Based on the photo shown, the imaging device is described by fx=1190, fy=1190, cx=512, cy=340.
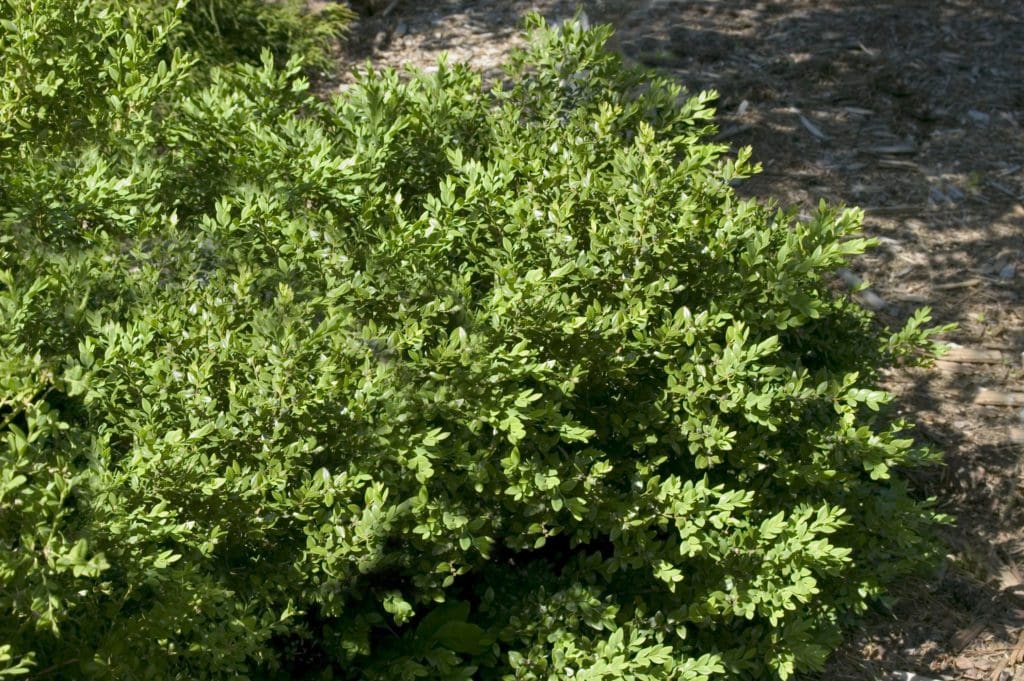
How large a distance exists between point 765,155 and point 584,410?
3.66 m

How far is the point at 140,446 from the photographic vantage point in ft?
9.36

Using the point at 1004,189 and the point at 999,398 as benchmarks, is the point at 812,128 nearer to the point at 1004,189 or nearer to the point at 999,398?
the point at 1004,189

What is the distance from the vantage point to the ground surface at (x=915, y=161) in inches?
173

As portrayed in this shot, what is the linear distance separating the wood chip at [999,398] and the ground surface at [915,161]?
0.01 m

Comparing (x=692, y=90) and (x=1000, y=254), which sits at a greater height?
(x=692, y=90)

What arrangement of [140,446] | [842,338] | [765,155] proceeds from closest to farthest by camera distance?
[140,446]
[842,338]
[765,155]

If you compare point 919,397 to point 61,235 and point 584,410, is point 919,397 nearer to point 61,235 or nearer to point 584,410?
point 584,410

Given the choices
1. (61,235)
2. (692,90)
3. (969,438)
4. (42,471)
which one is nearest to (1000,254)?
(969,438)

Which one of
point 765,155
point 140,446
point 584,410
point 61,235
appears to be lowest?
point 765,155

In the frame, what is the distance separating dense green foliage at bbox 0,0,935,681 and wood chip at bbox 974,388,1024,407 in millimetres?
1330

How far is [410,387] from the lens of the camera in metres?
3.03

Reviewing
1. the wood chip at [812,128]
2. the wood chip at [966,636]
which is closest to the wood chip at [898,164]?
the wood chip at [812,128]

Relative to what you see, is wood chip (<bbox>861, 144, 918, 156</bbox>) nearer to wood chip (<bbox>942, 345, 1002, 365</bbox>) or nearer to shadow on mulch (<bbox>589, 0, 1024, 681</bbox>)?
shadow on mulch (<bbox>589, 0, 1024, 681</bbox>)

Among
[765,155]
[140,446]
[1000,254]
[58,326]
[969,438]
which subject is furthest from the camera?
[765,155]
